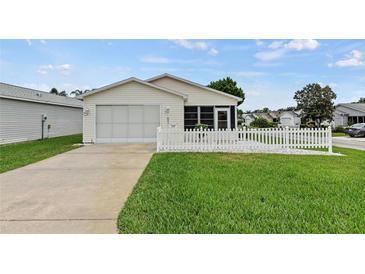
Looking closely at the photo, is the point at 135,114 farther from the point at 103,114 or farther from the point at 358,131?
the point at 358,131

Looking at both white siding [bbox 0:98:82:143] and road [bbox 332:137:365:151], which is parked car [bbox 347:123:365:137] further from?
white siding [bbox 0:98:82:143]

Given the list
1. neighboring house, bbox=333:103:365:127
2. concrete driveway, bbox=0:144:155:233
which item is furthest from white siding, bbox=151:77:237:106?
neighboring house, bbox=333:103:365:127

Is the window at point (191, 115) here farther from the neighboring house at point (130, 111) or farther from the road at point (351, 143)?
the road at point (351, 143)

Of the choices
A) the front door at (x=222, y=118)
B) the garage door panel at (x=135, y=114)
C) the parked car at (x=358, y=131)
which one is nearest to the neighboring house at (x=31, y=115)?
the garage door panel at (x=135, y=114)

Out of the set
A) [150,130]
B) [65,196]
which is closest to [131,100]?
[150,130]

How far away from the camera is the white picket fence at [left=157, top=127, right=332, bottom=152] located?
30.9 ft

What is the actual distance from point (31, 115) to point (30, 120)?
370 millimetres

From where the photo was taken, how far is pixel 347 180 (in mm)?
4852

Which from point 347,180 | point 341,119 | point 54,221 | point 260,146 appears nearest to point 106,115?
point 260,146

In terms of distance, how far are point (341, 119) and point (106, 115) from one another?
123ft

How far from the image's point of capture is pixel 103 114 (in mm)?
13023

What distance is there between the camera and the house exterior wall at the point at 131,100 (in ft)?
42.2
